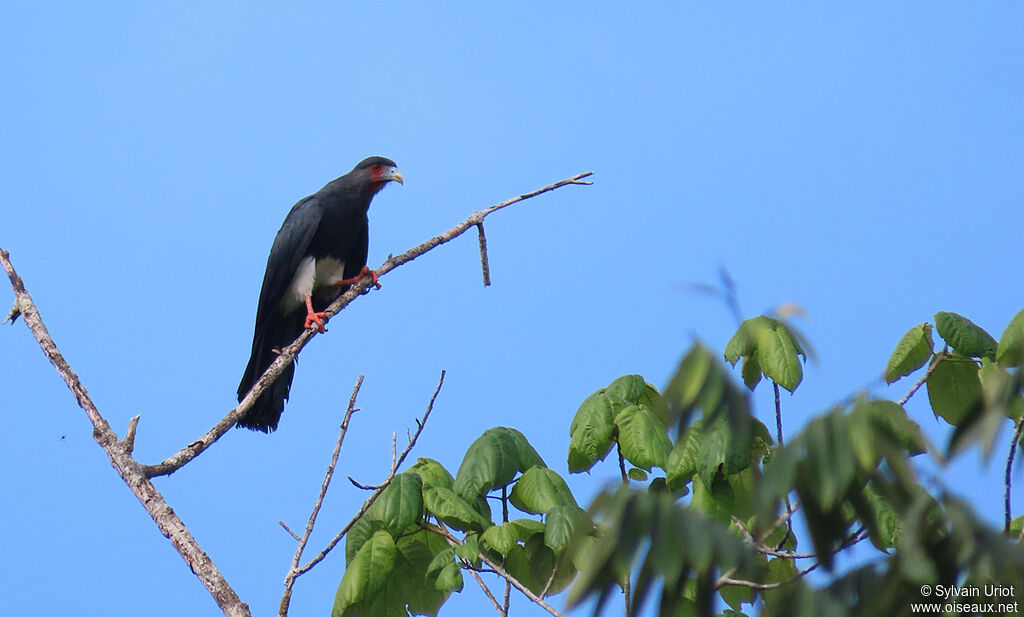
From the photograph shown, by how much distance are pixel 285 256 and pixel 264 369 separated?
29.7 inches

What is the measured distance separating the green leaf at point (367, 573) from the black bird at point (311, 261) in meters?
2.12

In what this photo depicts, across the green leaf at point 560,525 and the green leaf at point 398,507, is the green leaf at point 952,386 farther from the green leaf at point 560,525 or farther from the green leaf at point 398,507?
the green leaf at point 398,507

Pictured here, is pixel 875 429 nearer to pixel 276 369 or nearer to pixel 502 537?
pixel 502 537

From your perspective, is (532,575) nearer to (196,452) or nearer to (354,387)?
(354,387)

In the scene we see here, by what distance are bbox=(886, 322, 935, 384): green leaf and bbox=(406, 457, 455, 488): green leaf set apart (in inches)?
66.0

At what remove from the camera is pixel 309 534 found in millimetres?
3164

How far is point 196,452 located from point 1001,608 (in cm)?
323

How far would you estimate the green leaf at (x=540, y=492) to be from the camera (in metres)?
3.55

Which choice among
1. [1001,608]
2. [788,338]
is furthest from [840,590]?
[788,338]

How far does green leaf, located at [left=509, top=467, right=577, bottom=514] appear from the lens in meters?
3.55

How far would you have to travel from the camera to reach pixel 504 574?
3.41m

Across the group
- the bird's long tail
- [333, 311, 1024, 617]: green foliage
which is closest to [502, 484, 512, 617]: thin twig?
[333, 311, 1024, 617]: green foliage

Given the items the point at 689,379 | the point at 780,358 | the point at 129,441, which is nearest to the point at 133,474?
the point at 129,441

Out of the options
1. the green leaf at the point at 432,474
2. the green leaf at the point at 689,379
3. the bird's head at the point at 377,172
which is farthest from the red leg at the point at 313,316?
the green leaf at the point at 689,379
